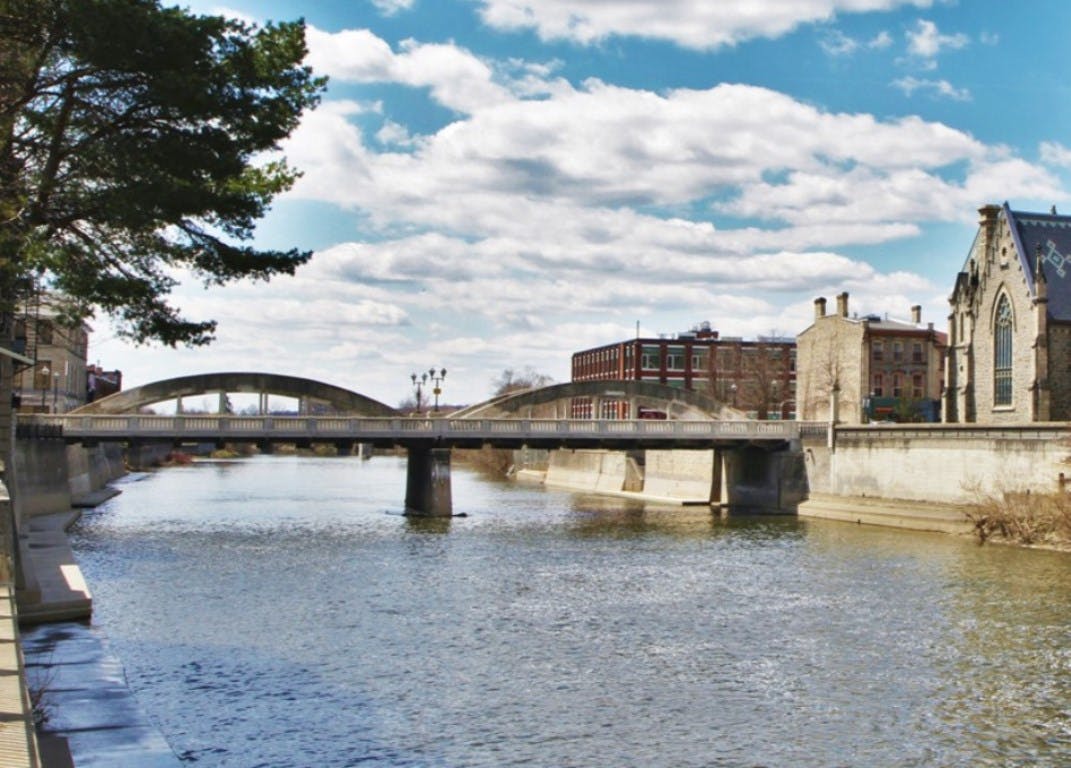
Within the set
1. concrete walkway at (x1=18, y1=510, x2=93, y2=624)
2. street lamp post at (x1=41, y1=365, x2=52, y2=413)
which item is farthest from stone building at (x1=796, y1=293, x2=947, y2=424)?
concrete walkway at (x1=18, y1=510, x2=93, y2=624)

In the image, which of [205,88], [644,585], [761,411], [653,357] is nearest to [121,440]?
[644,585]

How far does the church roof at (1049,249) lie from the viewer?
7238 cm

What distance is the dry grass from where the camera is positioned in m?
48.0

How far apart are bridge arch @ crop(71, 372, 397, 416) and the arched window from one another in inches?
1593

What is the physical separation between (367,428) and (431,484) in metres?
4.95

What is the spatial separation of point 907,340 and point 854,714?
305ft

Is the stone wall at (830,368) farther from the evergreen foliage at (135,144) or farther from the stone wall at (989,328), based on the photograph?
the evergreen foliage at (135,144)

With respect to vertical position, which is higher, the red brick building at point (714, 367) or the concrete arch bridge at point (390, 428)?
the red brick building at point (714, 367)

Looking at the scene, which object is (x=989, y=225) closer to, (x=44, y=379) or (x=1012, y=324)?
(x=1012, y=324)

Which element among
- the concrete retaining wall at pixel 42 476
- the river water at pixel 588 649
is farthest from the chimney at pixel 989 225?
the concrete retaining wall at pixel 42 476

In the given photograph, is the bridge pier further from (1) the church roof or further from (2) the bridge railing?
(1) the church roof

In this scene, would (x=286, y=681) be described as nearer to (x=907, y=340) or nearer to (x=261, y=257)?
(x=261, y=257)

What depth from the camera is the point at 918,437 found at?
6216 cm

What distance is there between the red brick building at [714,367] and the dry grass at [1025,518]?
63294mm
